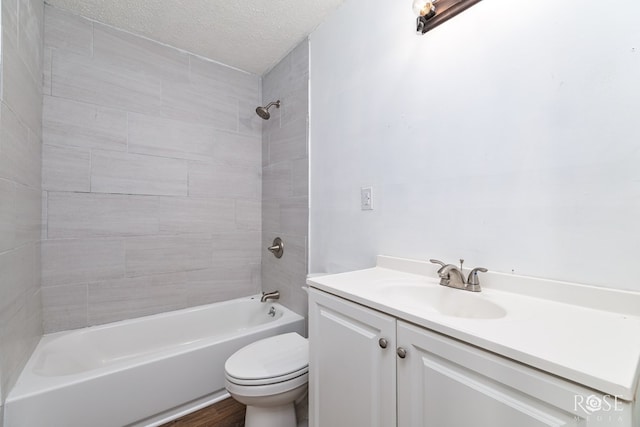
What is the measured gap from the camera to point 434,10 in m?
1.07

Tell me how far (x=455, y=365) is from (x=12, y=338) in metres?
1.70

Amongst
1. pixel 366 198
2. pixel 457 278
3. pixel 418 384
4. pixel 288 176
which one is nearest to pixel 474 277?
pixel 457 278

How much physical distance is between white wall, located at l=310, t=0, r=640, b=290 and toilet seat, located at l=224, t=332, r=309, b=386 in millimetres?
534

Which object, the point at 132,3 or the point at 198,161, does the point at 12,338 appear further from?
the point at 132,3

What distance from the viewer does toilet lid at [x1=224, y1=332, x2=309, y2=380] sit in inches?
43.9

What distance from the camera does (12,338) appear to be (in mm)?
1083

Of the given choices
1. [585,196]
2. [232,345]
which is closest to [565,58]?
[585,196]

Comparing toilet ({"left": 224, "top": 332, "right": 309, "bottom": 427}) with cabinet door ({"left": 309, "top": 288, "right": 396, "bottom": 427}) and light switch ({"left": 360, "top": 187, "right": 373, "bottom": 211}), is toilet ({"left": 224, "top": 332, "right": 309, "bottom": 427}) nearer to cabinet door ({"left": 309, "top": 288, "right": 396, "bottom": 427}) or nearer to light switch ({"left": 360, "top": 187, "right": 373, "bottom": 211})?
cabinet door ({"left": 309, "top": 288, "right": 396, "bottom": 427})

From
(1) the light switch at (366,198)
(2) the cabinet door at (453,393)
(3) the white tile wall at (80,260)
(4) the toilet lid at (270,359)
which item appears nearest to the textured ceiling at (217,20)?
(1) the light switch at (366,198)

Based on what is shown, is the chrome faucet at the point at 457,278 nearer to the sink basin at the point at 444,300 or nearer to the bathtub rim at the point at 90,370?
the sink basin at the point at 444,300

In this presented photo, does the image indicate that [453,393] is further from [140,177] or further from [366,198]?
[140,177]

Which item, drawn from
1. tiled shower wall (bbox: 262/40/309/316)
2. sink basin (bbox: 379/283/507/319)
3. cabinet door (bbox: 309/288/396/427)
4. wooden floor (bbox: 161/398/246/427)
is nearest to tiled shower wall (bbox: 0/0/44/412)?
wooden floor (bbox: 161/398/246/427)

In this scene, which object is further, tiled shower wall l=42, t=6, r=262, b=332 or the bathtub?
tiled shower wall l=42, t=6, r=262, b=332

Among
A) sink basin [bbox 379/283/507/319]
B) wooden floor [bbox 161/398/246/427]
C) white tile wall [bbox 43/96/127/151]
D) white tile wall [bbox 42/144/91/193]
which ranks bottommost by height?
wooden floor [bbox 161/398/246/427]
